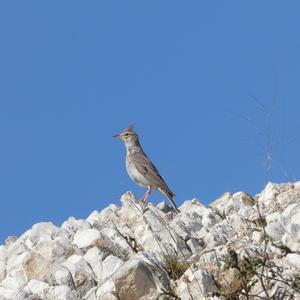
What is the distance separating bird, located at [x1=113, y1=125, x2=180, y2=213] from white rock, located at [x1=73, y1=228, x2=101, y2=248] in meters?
5.09

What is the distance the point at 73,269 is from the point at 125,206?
12.4 ft

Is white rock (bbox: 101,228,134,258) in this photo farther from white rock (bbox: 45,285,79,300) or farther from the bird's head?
the bird's head

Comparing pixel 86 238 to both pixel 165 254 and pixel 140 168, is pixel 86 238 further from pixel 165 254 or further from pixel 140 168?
pixel 140 168

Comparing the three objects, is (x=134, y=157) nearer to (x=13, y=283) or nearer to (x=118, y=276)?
(x=13, y=283)

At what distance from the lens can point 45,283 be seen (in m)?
12.8

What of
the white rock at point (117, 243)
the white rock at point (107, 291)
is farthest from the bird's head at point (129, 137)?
the white rock at point (107, 291)

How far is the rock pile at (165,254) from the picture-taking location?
36.6 feet

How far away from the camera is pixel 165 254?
12.7 m

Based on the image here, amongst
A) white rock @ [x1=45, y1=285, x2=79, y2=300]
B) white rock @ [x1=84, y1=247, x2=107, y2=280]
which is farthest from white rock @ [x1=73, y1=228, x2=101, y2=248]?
white rock @ [x1=45, y1=285, x2=79, y2=300]

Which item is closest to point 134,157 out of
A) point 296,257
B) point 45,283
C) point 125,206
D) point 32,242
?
point 125,206

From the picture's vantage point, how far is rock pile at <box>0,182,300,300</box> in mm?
11164

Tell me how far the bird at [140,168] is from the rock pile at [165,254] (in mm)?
3483

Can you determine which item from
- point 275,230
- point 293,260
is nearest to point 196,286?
point 293,260

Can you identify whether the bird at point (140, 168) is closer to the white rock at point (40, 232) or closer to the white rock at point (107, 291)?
the white rock at point (40, 232)
